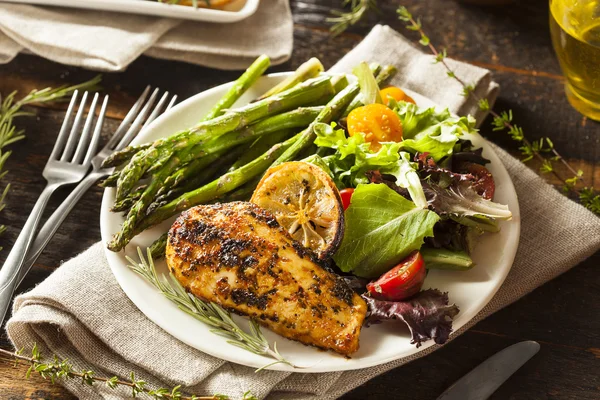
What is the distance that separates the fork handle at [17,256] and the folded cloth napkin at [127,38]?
1.28m

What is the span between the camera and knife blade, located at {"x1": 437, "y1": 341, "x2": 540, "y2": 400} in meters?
3.20

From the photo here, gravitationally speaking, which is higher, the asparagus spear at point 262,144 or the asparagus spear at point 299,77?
the asparagus spear at point 299,77

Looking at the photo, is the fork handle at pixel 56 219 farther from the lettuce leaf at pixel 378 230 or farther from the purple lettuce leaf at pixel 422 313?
the purple lettuce leaf at pixel 422 313

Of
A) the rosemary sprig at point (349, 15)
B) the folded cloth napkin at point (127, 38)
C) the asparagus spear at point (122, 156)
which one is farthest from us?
the rosemary sprig at point (349, 15)

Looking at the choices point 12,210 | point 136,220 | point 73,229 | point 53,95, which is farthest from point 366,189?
point 53,95

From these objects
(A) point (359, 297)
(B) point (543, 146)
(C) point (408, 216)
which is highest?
(C) point (408, 216)

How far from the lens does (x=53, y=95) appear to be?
4715 millimetres

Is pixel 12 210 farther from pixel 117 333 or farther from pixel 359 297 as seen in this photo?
pixel 359 297

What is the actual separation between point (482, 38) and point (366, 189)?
2594mm

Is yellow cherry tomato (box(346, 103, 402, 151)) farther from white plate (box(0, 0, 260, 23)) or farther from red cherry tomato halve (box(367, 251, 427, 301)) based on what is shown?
white plate (box(0, 0, 260, 23))

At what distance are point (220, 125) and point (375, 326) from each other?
1.41m

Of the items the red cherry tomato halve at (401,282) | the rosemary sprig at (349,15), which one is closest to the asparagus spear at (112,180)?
the red cherry tomato halve at (401,282)

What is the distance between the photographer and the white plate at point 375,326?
10.1 feet

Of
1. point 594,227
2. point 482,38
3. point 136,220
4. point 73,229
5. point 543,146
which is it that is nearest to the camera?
point 136,220
